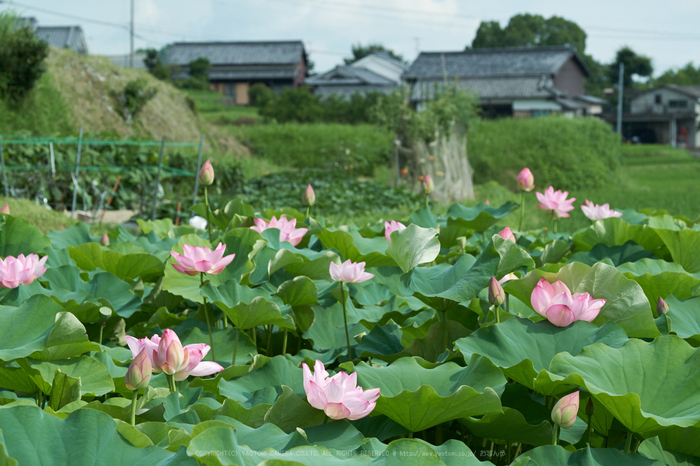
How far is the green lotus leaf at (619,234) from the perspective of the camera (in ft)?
5.67

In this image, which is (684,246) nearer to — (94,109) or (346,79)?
(94,109)

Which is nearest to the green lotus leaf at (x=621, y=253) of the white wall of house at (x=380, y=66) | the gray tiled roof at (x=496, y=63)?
the gray tiled roof at (x=496, y=63)

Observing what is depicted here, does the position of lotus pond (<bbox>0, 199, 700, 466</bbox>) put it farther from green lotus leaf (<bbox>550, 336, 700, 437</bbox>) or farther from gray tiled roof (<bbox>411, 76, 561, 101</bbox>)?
gray tiled roof (<bbox>411, 76, 561, 101</bbox>)

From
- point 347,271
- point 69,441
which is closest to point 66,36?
point 347,271

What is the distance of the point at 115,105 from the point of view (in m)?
13.0

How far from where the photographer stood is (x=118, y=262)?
1.65 m

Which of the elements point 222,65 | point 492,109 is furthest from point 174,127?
point 222,65

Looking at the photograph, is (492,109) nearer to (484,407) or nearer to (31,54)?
(31,54)

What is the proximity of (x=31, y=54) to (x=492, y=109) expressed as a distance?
923 inches

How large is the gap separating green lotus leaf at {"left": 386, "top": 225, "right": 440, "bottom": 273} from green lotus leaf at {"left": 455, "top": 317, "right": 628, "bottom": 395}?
321 millimetres

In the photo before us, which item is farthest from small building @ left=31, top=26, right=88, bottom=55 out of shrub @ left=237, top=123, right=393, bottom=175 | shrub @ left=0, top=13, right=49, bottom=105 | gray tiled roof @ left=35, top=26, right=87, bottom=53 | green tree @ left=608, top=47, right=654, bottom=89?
green tree @ left=608, top=47, right=654, bottom=89

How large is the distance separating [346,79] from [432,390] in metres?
39.8

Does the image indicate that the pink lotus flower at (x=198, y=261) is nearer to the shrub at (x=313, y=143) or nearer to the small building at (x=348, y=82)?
the shrub at (x=313, y=143)

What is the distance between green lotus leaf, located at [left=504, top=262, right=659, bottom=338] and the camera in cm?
109
